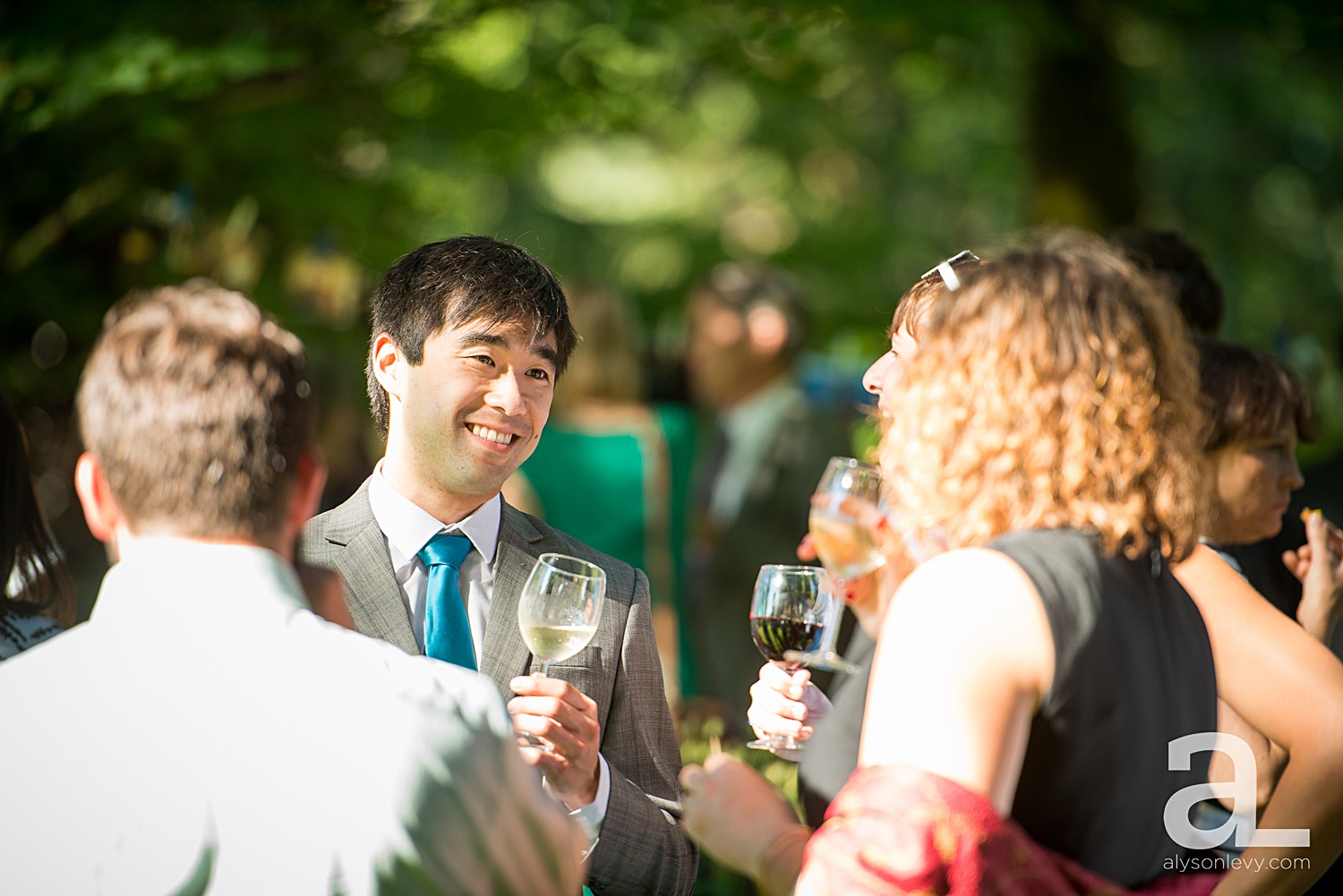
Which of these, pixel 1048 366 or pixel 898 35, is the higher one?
pixel 898 35

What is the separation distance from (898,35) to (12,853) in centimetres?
553

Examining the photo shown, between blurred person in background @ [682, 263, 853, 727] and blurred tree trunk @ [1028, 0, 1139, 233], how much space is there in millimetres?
2280

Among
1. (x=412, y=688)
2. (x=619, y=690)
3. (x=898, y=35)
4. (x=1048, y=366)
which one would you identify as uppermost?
(x=898, y=35)

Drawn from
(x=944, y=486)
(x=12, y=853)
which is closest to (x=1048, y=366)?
(x=944, y=486)

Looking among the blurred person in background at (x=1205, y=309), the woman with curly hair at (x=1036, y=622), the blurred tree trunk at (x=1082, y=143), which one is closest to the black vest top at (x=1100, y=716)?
the woman with curly hair at (x=1036, y=622)

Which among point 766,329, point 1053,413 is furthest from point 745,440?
point 1053,413

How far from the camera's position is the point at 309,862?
174 cm

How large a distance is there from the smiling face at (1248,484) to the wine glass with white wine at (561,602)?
1.64 meters

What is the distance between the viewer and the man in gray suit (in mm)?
2795

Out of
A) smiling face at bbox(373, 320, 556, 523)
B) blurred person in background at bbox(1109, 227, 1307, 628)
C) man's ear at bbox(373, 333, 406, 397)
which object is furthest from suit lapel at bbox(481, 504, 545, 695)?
blurred person in background at bbox(1109, 227, 1307, 628)

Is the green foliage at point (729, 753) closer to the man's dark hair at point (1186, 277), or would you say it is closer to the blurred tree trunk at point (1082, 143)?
the man's dark hair at point (1186, 277)

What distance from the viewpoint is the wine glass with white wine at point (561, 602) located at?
8.29 feet

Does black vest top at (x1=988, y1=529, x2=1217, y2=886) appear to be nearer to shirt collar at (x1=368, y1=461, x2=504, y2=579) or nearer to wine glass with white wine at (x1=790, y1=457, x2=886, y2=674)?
wine glass with white wine at (x1=790, y1=457, x2=886, y2=674)

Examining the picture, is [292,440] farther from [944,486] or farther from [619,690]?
Result: [619,690]
